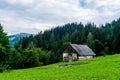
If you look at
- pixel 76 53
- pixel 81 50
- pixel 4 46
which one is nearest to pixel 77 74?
pixel 4 46

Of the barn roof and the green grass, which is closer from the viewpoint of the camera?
the green grass

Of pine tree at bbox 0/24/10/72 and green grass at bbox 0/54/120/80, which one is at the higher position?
pine tree at bbox 0/24/10/72

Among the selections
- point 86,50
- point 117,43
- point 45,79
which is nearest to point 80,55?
point 86,50

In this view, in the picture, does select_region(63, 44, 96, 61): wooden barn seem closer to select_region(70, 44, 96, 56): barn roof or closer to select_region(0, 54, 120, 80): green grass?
select_region(70, 44, 96, 56): barn roof

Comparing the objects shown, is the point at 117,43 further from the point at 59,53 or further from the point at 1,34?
the point at 1,34

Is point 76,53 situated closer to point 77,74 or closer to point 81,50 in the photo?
point 81,50

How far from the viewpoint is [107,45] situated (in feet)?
466

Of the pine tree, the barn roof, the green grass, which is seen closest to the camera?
the green grass

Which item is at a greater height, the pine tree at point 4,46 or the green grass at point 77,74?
the pine tree at point 4,46

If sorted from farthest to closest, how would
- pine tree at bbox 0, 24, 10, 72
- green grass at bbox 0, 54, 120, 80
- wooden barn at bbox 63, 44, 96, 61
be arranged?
1. wooden barn at bbox 63, 44, 96, 61
2. pine tree at bbox 0, 24, 10, 72
3. green grass at bbox 0, 54, 120, 80

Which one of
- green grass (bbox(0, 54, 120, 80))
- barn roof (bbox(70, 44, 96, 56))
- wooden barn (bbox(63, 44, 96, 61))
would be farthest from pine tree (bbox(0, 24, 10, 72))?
barn roof (bbox(70, 44, 96, 56))

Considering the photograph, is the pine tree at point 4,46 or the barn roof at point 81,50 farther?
the barn roof at point 81,50

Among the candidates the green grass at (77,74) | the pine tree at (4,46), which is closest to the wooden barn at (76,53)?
the pine tree at (4,46)

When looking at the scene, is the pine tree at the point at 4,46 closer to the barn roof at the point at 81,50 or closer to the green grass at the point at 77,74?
the green grass at the point at 77,74
